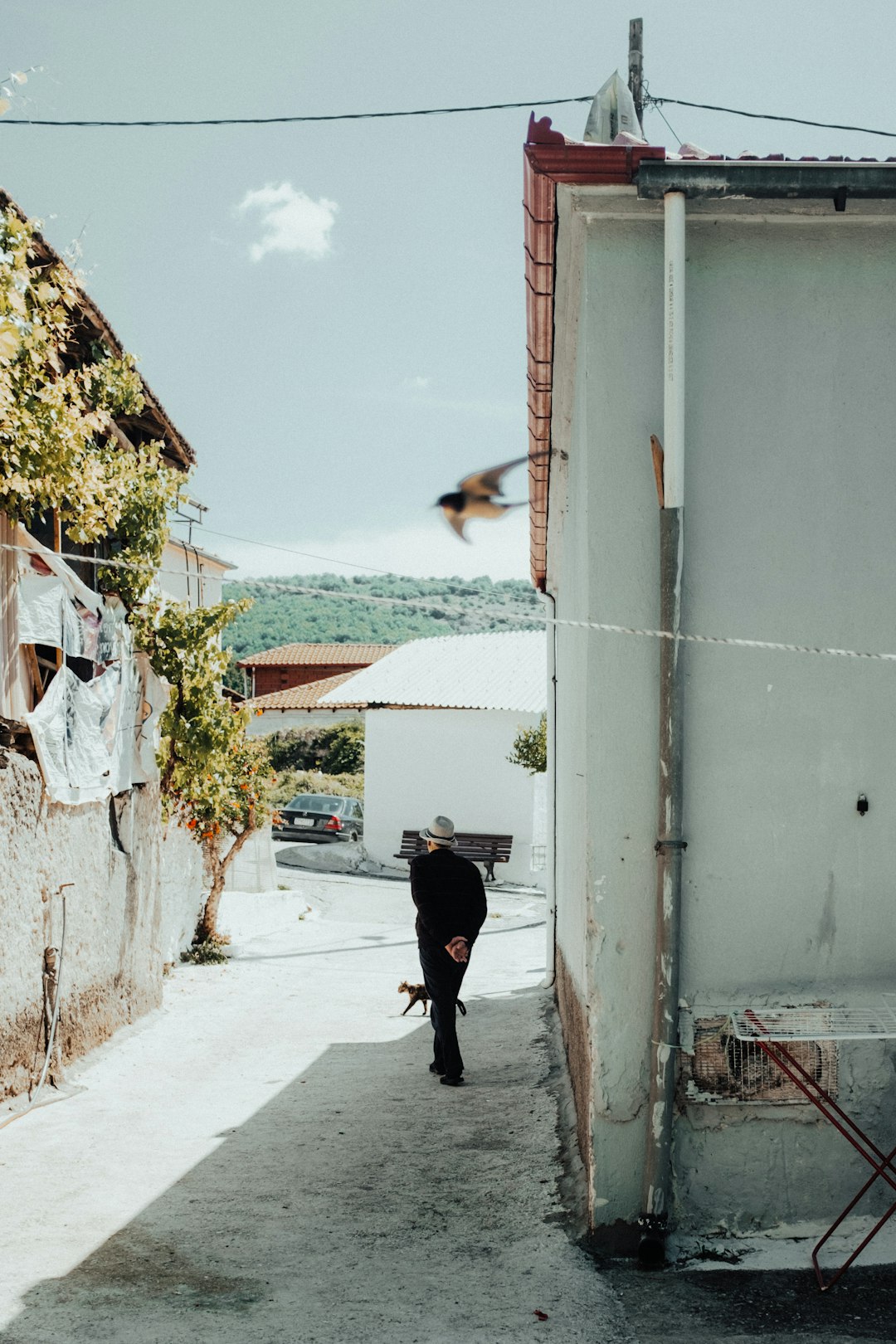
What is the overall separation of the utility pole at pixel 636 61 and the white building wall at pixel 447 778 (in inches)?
515

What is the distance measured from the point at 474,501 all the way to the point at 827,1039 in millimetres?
2637

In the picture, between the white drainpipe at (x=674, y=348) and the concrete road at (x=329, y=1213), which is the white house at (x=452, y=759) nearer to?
the concrete road at (x=329, y=1213)

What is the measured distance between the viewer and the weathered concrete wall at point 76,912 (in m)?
6.18

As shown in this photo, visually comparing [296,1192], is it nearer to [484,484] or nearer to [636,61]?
[484,484]

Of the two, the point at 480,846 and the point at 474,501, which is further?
the point at 480,846

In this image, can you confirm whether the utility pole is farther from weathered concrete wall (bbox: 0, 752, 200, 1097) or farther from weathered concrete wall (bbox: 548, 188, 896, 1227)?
A: weathered concrete wall (bbox: 0, 752, 200, 1097)

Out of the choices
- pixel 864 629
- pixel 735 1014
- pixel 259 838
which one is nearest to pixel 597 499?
pixel 864 629

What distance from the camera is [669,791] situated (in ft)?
13.6

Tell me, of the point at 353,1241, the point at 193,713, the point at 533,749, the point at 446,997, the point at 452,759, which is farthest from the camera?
the point at 452,759

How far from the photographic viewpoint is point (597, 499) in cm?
431

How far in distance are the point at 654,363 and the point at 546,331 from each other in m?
0.98

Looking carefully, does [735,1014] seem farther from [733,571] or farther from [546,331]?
[546,331]

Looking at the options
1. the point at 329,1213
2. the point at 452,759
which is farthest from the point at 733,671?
the point at 452,759

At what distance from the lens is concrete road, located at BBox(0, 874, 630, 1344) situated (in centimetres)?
374
